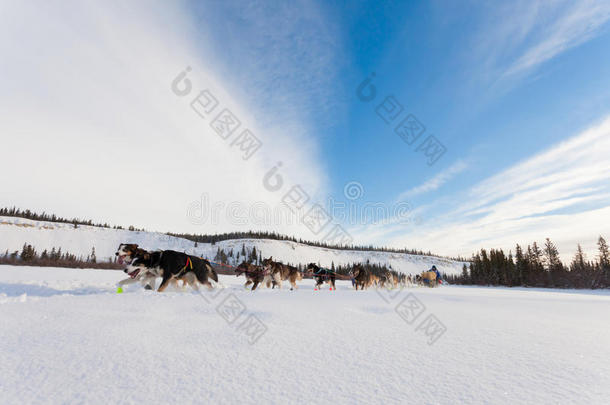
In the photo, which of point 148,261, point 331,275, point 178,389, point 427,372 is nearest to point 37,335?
point 178,389

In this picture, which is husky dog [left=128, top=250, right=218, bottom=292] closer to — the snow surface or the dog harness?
the dog harness

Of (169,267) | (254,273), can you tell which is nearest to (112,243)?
(254,273)

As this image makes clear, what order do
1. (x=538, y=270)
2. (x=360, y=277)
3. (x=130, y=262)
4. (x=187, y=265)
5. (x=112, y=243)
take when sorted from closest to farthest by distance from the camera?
(x=130, y=262) < (x=187, y=265) < (x=360, y=277) < (x=538, y=270) < (x=112, y=243)

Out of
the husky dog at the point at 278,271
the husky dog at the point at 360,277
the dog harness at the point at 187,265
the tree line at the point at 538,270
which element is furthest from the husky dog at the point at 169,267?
the tree line at the point at 538,270

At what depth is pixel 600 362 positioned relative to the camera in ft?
8.09

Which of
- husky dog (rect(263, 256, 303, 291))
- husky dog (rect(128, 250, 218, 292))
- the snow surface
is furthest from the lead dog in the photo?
the snow surface

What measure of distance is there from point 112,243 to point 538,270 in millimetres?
164046

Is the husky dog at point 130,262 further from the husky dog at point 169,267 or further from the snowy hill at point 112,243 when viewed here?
the snowy hill at point 112,243

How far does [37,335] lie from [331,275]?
13.5 metres

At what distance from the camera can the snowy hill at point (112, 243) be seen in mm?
118562

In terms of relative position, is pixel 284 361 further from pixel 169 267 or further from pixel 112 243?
pixel 112 243

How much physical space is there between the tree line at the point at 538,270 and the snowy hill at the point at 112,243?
93.2 metres

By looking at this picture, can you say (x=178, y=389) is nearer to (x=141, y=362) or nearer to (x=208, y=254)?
(x=141, y=362)

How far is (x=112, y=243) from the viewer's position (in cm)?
13412
